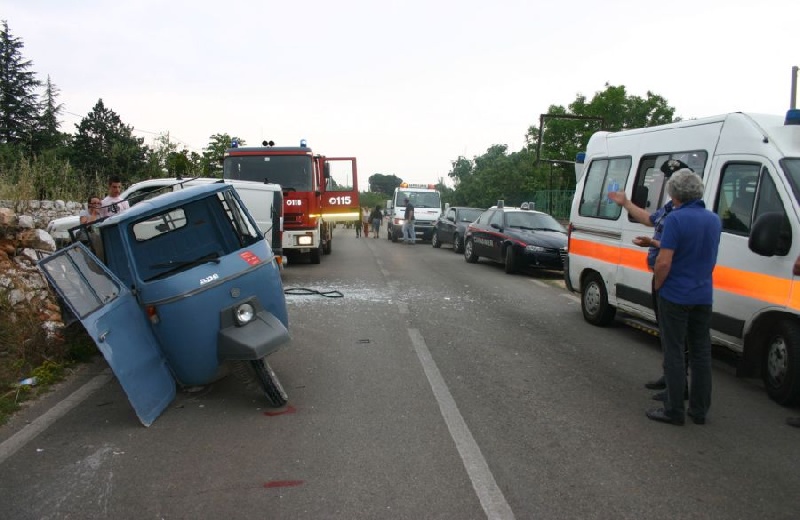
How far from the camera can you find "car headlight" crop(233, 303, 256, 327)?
5191 mm

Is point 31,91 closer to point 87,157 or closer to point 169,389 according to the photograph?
point 87,157

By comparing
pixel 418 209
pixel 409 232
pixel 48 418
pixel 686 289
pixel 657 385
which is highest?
pixel 686 289

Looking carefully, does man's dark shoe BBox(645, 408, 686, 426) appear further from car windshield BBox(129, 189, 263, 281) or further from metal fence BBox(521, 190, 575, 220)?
metal fence BBox(521, 190, 575, 220)

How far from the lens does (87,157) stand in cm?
4103

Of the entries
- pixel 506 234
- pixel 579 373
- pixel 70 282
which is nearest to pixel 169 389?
pixel 70 282

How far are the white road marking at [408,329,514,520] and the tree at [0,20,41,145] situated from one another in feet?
161

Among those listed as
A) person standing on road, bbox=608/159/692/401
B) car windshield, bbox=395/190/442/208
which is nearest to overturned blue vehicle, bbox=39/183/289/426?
person standing on road, bbox=608/159/692/401

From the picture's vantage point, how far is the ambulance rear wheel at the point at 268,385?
16.9 feet

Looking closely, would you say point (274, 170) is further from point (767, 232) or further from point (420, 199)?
point (420, 199)

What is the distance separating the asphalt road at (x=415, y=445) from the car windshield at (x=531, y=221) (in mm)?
8557

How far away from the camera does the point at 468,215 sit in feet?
75.3

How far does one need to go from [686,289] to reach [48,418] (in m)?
5.26

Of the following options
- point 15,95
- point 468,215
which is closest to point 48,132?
point 15,95

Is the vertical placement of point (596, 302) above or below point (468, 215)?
below
